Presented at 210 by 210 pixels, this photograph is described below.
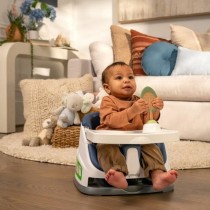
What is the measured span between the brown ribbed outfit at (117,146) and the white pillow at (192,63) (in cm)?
105

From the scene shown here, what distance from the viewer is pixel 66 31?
374cm

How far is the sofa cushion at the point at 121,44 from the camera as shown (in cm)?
248

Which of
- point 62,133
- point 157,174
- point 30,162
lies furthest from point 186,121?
point 157,174

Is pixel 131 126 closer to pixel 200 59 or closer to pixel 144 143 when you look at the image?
pixel 144 143

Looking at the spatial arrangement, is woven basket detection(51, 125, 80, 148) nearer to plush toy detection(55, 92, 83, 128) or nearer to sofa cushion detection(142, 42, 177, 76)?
plush toy detection(55, 92, 83, 128)

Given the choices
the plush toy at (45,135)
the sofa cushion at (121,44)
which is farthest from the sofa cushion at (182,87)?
the plush toy at (45,135)

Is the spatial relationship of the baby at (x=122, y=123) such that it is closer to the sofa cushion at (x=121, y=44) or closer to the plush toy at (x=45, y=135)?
the plush toy at (x=45, y=135)

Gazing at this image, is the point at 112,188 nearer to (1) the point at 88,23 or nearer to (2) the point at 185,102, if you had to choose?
(2) the point at 185,102

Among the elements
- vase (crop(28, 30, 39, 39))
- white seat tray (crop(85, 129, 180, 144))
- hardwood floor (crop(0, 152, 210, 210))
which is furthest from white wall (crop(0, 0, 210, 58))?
white seat tray (crop(85, 129, 180, 144))

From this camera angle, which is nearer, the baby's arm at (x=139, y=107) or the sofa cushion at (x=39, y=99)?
the baby's arm at (x=139, y=107)

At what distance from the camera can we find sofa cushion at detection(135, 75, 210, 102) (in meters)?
2.03

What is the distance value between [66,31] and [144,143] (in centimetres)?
291

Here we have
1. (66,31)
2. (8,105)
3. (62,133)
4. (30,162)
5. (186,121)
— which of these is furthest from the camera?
(66,31)

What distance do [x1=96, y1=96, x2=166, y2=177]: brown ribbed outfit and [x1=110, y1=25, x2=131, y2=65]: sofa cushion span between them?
130 centimetres
